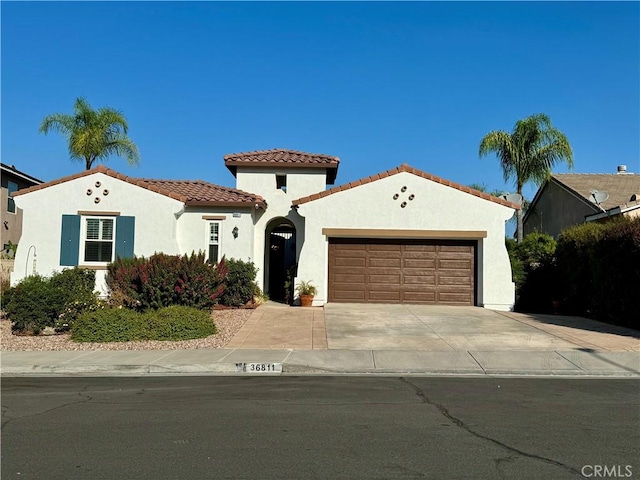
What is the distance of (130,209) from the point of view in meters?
17.9

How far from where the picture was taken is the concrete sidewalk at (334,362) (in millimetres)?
9914

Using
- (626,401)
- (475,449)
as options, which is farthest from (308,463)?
(626,401)

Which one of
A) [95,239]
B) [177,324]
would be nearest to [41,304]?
[177,324]

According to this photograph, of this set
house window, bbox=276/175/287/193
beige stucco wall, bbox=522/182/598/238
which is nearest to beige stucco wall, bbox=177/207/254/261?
house window, bbox=276/175/287/193

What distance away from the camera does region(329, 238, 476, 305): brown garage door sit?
18.5 m

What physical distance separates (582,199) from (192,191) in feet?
53.8

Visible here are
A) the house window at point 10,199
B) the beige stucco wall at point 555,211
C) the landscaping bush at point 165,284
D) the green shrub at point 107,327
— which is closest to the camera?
the green shrub at point 107,327

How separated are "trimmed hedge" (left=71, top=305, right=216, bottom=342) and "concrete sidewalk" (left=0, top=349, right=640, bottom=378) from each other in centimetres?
116

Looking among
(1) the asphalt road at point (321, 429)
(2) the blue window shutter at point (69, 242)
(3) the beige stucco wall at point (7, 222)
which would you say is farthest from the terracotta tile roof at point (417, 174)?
(3) the beige stucco wall at point (7, 222)

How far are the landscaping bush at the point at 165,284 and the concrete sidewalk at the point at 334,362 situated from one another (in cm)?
315

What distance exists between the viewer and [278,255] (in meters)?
24.0

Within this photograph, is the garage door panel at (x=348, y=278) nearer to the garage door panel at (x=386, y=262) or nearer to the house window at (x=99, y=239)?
the garage door panel at (x=386, y=262)

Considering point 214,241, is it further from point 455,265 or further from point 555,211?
point 555,211

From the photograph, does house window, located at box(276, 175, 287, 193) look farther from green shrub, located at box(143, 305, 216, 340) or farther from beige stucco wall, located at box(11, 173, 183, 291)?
green shrub, located at box(143, 305, 216, 340)
